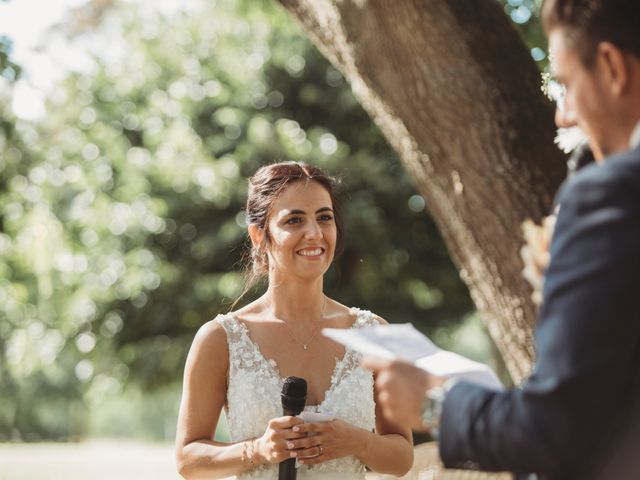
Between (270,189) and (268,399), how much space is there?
0.89 m

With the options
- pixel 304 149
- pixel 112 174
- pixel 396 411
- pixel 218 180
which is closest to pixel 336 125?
pixel 304 149

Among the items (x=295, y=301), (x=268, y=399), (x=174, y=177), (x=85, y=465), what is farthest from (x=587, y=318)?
(x=85, y=465)

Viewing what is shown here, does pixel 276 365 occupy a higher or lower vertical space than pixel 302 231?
lower

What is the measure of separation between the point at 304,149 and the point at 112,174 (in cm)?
365

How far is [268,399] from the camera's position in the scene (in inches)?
152

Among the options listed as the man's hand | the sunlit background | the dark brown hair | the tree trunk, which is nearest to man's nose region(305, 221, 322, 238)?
the dark brown hair

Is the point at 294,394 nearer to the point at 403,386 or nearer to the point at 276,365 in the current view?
the point at 276,365

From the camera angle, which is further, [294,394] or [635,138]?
[294,394]

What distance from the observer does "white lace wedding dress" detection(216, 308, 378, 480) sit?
385cm

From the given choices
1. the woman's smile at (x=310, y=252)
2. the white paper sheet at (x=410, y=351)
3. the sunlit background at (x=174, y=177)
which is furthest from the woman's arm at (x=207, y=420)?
the sunlit background at (x=174, y=177)

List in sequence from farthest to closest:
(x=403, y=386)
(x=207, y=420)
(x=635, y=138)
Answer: (x=207, y=420), (x=403, y=386), (x=635, y=138)

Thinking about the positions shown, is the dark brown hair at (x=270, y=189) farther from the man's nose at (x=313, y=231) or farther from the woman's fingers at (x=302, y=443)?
the woman's fingers at (x=302, y=443)

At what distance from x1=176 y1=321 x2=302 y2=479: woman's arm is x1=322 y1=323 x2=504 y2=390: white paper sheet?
5.58 feet

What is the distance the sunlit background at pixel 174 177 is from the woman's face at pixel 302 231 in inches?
345
